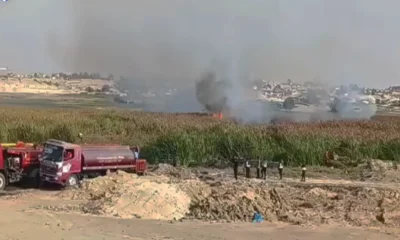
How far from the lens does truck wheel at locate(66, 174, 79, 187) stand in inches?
1063

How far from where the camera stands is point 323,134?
39875mm

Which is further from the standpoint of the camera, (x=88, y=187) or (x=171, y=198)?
(x=88, y=187)

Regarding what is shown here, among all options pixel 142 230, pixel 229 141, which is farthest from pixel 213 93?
pixel 142 230

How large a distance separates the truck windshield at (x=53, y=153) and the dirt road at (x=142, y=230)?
18.4 feet

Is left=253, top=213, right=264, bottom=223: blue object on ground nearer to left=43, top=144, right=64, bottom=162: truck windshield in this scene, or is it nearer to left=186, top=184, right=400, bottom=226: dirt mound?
left=186, top=184, right=400, bottom=226: dirt mound

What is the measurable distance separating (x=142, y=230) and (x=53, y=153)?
8876 mm

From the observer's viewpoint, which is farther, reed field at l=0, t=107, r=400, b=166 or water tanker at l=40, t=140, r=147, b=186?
reed field at l=0, t=107, r=400, b=166

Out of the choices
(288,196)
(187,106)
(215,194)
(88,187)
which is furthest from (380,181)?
(187,106)

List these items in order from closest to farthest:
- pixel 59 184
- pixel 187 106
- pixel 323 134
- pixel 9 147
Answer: pixel 59 184 → pixel 9 147 → pixel 323 134 → pixel 187 106

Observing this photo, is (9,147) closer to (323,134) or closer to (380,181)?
(380,181)

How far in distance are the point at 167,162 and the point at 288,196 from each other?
12.1 m

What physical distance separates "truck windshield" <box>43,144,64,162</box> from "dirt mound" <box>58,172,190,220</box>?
2.28 meters

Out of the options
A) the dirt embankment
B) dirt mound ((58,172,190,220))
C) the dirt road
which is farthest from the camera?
dirt mound ((58,172,190,220))

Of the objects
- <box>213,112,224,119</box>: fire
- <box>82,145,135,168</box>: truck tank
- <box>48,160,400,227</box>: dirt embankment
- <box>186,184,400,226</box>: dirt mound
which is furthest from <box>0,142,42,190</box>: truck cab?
<box>213,112,224,119</box>: fire
